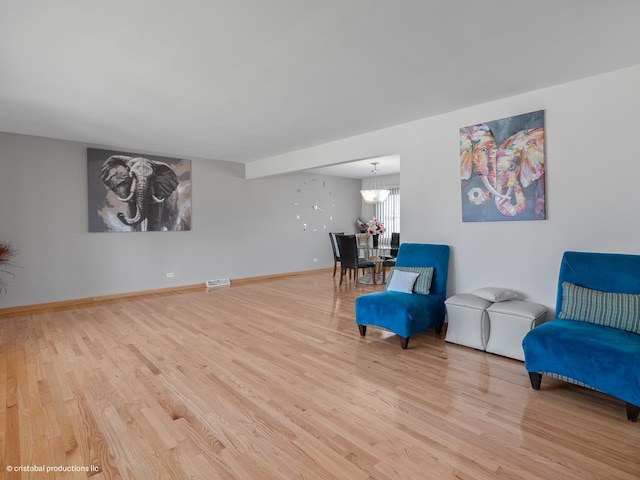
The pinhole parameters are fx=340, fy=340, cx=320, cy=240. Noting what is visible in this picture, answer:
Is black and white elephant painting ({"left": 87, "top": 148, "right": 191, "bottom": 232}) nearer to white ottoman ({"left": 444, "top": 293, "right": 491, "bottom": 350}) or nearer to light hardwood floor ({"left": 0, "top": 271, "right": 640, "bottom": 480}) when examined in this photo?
light hardwood floor ({"left": 0, "top": 271, "right": 640, "bottom": 480})

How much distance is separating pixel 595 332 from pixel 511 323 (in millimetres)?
719

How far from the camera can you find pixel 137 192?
6008mm

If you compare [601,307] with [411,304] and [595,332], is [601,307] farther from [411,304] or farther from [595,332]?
[411,304]

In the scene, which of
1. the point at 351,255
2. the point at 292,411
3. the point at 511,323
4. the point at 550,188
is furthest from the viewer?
the point at 351,255

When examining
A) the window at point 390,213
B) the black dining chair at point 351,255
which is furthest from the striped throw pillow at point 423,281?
the window at point 390,213

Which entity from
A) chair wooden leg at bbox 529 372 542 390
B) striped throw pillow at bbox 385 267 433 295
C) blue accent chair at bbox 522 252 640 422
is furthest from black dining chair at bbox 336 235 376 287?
chair wooden leg at bbox 529 372 542 390

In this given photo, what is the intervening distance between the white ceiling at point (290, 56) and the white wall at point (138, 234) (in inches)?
45.1

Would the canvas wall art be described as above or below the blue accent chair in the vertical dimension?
above

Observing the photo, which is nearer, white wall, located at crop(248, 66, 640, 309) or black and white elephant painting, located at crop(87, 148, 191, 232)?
Answer: white wall, located at crop(248, 66, 640, 309)

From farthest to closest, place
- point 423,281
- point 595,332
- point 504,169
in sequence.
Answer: point 423,281 → point 504,169 → point 595,332

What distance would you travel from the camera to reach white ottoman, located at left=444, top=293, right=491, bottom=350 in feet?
10.9

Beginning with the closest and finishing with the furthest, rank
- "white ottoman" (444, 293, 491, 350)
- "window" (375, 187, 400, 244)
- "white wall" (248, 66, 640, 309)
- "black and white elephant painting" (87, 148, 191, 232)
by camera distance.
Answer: "white wall" (248, 66, 640, 309) → "white ottoman" (444, 293, 491, 350) → "black and white elephant painting" (87, 148, 191, 232) → "window" (375, 187, 400, 244)

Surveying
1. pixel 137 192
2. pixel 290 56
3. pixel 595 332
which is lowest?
pixel 595 332

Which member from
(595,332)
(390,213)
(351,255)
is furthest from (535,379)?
(390,213)
